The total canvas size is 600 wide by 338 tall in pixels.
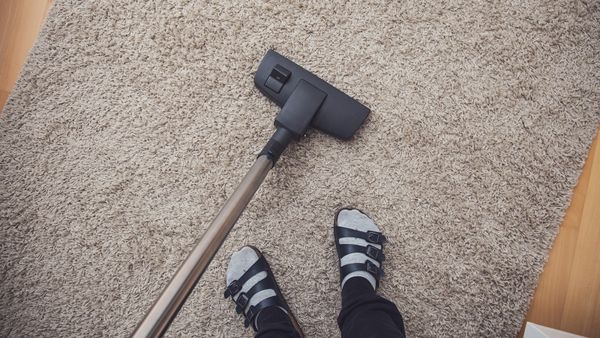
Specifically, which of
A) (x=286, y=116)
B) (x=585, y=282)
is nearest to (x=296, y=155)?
(x=286, y=116)

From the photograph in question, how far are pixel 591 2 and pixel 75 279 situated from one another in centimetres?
143

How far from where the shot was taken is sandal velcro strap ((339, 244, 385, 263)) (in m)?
0.90

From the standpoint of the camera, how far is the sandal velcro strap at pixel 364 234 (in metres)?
0.89

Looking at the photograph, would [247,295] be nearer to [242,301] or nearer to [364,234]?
[242,301]

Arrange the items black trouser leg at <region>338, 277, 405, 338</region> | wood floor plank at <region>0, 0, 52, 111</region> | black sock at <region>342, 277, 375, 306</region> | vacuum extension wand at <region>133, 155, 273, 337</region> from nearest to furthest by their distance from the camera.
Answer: vacuum extension wand at <region>133, 155, 273, 337</region>
black trouser leg at <region>338, 277, 405, 338</region>
black sock at <region>342, 277, 375, 306</region>
wood floor plank at <region>0, 0, 52, 111</region>

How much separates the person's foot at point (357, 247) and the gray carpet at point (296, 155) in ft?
0.12

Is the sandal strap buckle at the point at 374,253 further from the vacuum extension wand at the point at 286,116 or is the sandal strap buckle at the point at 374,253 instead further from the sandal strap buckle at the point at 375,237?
the vacuum extension wand at the point at 286,116

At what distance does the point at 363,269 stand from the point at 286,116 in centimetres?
39

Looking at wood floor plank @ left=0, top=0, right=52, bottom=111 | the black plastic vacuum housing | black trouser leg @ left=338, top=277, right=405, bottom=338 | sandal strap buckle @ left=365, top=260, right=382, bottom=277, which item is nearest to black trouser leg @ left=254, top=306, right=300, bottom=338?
black trouser leg @ left=338, top=277, right=405, bottom=338

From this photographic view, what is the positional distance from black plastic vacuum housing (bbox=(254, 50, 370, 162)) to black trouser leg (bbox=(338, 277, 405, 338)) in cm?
35

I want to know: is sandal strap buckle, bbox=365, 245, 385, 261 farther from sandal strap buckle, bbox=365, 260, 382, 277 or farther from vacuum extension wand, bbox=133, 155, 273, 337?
vacuum extension wand, bbox=133, 155, 273, 337

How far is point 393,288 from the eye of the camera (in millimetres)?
919

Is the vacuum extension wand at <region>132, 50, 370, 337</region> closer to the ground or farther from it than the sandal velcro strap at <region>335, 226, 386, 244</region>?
farther from it

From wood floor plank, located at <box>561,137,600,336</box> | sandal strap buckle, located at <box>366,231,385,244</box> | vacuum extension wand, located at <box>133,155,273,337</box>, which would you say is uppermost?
wood floor plank, located at <box>561,137,600,336</box>
